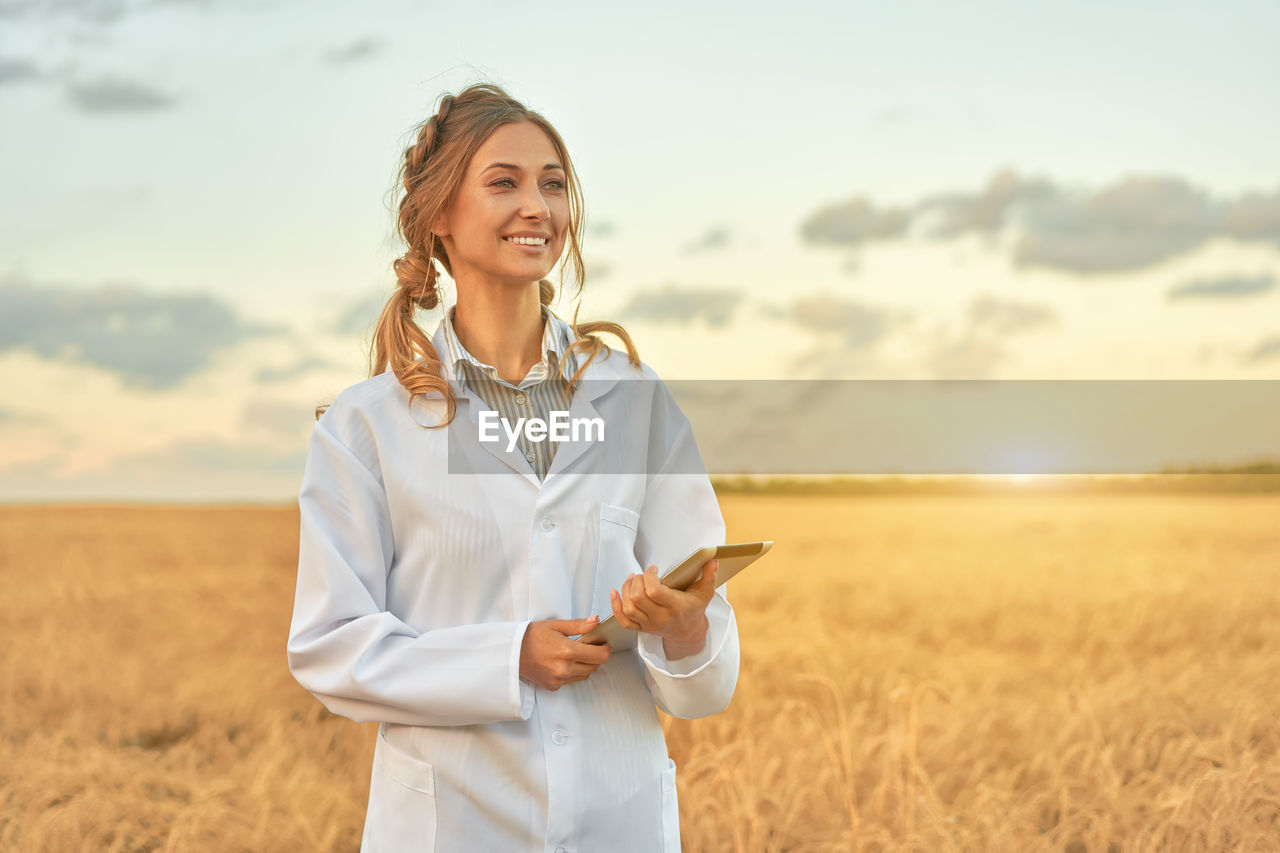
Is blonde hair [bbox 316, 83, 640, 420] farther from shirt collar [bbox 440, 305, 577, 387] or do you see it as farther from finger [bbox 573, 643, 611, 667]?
finger [bbox 573, 643, 611, 667]

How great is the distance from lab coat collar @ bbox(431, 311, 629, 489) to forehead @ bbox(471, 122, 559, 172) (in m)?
0.29

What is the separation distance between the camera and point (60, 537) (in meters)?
12.7

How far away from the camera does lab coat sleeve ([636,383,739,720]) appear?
1.81 metres

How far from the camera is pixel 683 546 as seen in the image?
1.97 metres

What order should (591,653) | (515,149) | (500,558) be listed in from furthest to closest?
(515,149), (500,558), (591,653)

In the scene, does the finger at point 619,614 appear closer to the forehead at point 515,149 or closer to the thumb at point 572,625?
the thumb at point 572,625

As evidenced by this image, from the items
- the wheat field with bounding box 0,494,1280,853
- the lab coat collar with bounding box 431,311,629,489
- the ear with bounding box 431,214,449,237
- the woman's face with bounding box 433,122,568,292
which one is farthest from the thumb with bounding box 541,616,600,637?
the wheat field with bounding box 0,494,1280,853

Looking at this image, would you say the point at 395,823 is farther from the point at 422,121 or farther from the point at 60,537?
the point at 60,537

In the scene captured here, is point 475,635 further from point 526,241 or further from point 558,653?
point 526,241

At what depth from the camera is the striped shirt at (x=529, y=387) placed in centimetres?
195

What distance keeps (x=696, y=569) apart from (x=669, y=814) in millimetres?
580

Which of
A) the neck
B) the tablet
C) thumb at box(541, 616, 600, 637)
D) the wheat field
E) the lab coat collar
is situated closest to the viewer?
the tablet

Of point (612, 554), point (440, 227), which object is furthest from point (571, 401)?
point (440, 227)

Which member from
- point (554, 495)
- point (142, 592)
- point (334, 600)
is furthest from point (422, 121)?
point (142, 592)
